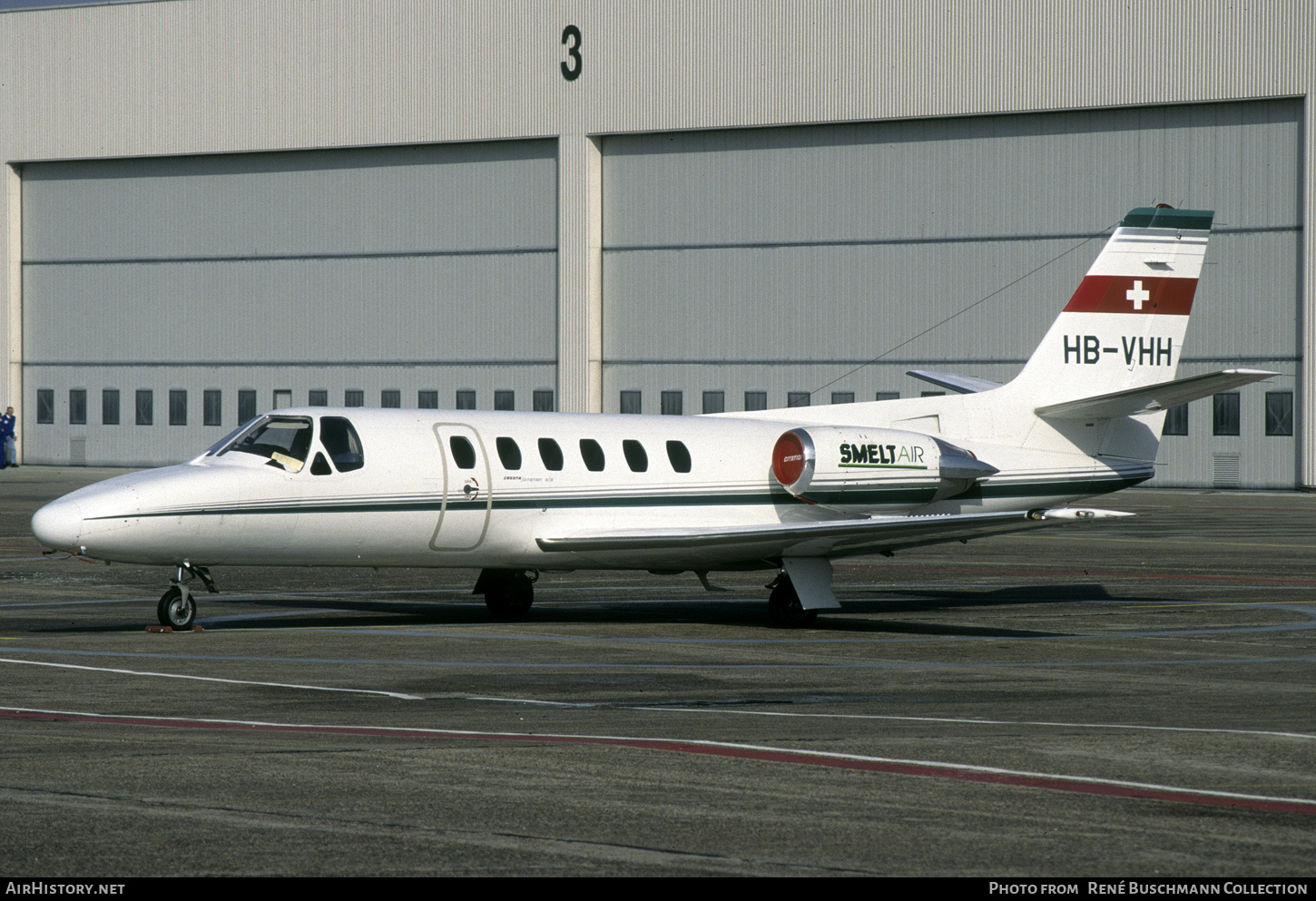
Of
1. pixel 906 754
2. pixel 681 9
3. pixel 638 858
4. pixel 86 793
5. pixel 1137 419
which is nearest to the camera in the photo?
pixel 638 858

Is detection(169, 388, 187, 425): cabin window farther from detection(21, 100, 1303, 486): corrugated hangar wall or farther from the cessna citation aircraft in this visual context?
the cessna citation aircraft

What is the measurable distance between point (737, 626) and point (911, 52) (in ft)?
117

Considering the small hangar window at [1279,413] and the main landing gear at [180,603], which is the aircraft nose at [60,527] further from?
the small hangar window at [1279,413]

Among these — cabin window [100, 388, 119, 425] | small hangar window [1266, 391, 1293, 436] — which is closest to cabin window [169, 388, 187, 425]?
cabin window [100, 388, 119, 425]

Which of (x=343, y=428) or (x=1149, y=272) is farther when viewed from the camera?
(x=1149, y=272)

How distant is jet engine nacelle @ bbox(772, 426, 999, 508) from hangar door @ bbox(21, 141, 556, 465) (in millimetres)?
37369

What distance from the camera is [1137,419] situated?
24.2 m

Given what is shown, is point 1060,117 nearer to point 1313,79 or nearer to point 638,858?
point 1313,79

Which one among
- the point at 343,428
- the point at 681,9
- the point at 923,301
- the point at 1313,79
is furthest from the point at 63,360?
the point at 343,428

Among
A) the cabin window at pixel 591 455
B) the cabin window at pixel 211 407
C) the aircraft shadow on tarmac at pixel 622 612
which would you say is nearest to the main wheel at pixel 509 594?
the aircraft shadow on tarmac at pixel 622 612

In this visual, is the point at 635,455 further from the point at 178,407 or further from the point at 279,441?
the point at 178,407

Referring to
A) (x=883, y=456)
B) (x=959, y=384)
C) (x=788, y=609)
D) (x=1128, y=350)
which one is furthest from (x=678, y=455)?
(x=1128, y=350)

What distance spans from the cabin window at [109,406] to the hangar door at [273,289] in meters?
0.05

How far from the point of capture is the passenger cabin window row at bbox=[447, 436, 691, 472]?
2067cm
